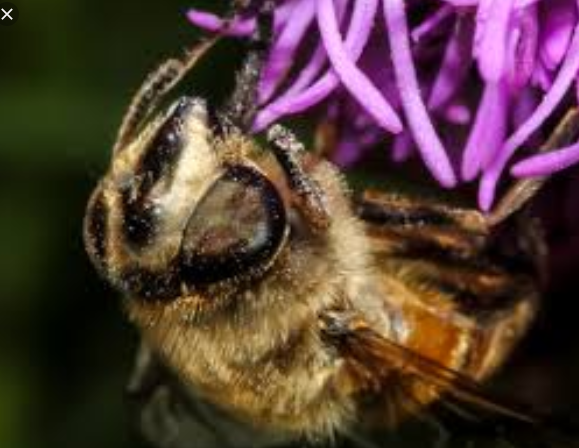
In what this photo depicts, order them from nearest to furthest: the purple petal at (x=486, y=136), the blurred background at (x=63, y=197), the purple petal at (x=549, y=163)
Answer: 1. the purple petal at (x=549, y=163)
2. the purple petal at (x=486, y=136)
3. the blurred background at (x=63, y=197)

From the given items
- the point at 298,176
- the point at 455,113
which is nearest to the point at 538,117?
the point at 455,113

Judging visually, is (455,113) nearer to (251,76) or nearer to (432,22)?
(432,22)

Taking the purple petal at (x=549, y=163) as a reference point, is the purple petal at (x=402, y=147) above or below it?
below

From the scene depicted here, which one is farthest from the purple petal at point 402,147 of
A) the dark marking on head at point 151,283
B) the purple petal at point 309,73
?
Result: the dark marking on head at point 151,283

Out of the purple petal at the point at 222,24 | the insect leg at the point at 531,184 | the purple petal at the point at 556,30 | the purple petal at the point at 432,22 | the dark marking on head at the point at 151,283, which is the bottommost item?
the insect leg at the point at 531,184

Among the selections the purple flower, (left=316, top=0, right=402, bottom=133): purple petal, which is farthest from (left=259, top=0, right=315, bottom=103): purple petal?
(left=316, top=0, right=402, bottom=133): purple petal

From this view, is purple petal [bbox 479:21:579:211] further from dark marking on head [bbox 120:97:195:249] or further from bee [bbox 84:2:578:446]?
dark marking on head [bbox 120:97:195:249]

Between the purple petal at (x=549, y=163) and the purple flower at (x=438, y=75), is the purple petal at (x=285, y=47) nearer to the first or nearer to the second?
the purple flower at (x=438, y=75)
